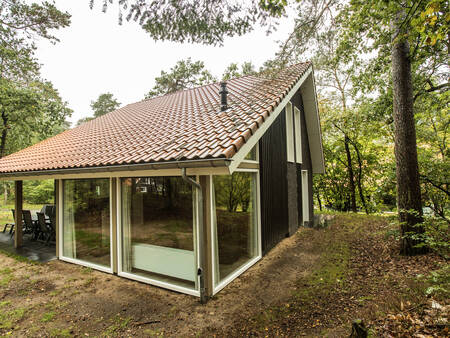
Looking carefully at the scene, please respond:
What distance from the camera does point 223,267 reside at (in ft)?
15.5

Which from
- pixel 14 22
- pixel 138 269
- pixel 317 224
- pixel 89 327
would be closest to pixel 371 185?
pixel 317 224

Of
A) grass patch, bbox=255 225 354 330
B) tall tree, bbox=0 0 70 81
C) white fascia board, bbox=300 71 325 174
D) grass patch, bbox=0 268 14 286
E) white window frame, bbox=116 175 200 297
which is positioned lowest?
grass patch, bbox=255 225 354 330

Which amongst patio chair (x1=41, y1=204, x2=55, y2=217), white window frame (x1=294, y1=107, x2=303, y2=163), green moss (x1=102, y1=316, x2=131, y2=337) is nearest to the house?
green moss (x1=102, y1=316, x2=131, y2=337)

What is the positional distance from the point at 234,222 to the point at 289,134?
4.62 m

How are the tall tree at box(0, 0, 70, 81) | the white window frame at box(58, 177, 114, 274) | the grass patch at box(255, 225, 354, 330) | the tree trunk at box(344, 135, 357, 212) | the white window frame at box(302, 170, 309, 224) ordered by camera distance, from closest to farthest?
the grass patch at box(255, 225, 354, 330) → the white window frame at box(58, 177, 114, 274) → the tall tree at box(0, 0, 70, 81) → the white window frame at box(302, 170, 309, 224) → the tree trunk at box(344, 135, 357, 212)

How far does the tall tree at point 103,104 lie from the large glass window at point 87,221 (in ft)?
101

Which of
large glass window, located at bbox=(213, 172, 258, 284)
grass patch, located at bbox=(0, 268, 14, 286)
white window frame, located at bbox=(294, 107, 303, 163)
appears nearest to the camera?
large glass window, located at bbox=(213, 172, 258, 284)

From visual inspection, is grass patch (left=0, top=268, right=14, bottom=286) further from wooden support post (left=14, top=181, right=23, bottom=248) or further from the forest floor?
wooden support post (left=14, top=181, right=23, bottom=248)

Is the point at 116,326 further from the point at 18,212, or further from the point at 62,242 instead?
the point at 18,212

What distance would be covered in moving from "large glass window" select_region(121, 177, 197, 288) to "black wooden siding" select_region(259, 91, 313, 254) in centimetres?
244

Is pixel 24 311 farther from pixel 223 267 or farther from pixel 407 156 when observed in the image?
pixel 407 156

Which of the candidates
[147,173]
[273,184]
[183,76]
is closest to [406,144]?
[273,184]

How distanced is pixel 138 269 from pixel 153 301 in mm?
1125

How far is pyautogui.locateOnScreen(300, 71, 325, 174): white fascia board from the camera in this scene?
9.48 m
